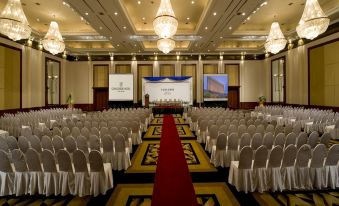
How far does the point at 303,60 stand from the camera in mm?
13375

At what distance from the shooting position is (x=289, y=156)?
12.6 ft

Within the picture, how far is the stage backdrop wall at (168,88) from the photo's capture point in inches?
735

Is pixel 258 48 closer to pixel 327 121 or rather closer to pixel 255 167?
pixel 327 121

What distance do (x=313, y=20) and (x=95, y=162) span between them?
6925 mm

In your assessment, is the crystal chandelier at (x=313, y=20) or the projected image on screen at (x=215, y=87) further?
the projected image on screen at (x=215, y=87)

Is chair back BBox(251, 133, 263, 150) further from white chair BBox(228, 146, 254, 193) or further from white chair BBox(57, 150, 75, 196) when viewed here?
white chair BBox(57, 150, 75, 196)

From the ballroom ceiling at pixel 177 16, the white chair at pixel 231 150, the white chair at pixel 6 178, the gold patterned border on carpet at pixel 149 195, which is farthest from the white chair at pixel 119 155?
the ballroom ceiling at pixel 177 16

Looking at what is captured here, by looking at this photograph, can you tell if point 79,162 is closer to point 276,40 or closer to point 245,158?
point 245,158

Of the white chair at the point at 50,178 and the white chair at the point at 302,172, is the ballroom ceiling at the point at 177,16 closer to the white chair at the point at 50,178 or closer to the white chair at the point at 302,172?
the white chair at the point at 302,172

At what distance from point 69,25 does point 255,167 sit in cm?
1330

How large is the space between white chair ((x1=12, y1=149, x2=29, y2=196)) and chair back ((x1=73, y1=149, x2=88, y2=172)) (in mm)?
869

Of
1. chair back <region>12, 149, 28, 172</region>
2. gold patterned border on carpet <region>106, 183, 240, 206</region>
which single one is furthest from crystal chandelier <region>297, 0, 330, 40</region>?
chair back <region>12, 149, 28, 172</region>

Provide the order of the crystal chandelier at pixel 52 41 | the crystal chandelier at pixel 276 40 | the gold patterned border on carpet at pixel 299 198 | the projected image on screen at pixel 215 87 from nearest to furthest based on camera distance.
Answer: the gold patterned border on carpet at pixel 299 198 < the crystal chandelier at pixel 52 41 < the crystal chandelier at pixel 276 40 < the projected image on screen at pixel 215 87

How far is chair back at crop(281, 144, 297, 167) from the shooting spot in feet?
12.4
